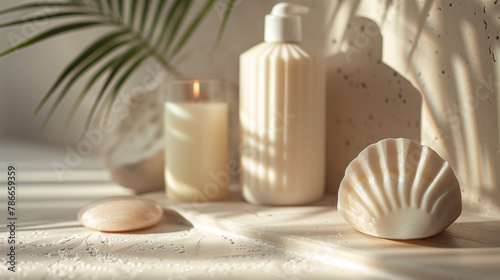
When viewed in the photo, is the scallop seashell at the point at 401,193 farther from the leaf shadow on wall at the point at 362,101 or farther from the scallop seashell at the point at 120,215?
the scallop seashell at the point at 120,215

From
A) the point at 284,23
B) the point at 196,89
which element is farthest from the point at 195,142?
the point at 284,23

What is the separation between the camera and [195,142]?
71cm

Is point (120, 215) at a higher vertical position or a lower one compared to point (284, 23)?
lower

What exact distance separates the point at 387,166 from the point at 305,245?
0.37ft

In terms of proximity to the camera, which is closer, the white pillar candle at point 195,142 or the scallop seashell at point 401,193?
the scallop seashell at point 401,193

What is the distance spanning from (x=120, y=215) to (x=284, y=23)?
295 mm

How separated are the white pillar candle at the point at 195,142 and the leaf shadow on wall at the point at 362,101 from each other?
0.15m

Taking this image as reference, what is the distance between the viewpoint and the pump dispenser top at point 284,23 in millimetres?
664

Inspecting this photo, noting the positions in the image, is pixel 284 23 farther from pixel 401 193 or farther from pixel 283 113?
pixel 401 193

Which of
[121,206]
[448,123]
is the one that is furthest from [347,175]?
[121,206]

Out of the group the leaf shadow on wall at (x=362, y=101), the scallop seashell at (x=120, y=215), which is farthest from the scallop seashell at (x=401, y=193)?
the scallop seashell at (x=120, y=215)

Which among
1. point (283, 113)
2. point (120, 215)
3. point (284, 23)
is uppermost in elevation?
point (284, 23)

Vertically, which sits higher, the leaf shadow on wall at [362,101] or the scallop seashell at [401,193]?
the leaf shadow on wall at [362,101]

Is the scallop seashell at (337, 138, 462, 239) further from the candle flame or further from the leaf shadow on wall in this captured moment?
the candle flame
